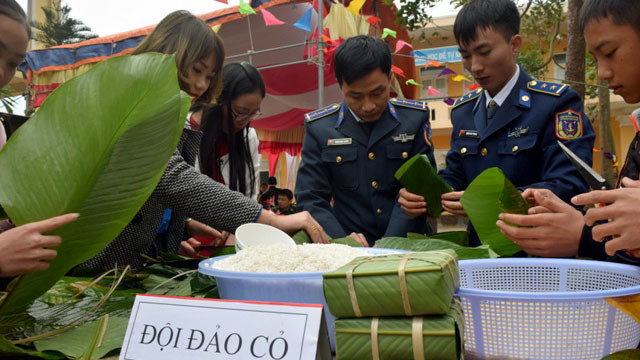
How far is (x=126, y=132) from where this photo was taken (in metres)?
0.48

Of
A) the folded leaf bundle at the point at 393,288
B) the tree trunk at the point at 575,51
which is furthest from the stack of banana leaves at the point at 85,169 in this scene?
the tree trunk at the point at 575,51

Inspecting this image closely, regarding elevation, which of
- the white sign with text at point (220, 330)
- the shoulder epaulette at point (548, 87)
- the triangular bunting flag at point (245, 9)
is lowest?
the white sign with text at point (220, 330)

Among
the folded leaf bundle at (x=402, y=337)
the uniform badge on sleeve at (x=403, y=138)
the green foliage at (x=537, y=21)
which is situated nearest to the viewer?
the folded leaf bundle at (x=402, y=337)

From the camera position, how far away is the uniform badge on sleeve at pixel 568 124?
44.6 inches

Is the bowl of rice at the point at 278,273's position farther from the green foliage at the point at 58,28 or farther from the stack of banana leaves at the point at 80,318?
the green foliage at the point at 58,28

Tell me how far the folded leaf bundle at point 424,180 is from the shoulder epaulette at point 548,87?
0.48 m

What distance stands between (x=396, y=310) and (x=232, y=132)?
52.7 inches

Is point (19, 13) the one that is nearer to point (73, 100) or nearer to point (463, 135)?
point (73, 100)

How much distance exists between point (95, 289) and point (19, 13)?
569mm

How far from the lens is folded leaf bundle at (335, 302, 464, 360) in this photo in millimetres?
353

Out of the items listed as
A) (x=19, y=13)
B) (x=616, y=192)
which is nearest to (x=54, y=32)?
(x=19, y=13)

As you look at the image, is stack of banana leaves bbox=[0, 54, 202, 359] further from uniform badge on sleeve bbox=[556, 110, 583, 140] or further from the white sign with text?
uniform badge on sleeve bbox=[556, 110, 583, 140]

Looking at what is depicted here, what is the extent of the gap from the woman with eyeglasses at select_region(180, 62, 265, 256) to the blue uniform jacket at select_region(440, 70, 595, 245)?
74 centimetres

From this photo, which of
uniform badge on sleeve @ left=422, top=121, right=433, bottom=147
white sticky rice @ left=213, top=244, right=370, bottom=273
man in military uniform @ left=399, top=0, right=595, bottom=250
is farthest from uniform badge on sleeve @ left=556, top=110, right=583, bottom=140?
white sticky rice @ left=213, top=244, right=370, bottom=273
